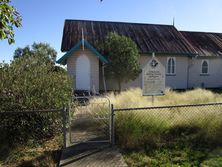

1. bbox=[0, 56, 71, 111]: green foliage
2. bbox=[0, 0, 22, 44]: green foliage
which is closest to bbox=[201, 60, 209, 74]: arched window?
bbox=[0, 56, 71, 111]: green foliage

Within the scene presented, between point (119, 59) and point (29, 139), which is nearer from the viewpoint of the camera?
point (29, 139)

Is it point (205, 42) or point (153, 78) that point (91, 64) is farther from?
point (205, 42)

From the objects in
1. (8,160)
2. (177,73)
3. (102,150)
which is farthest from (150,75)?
(177,73)

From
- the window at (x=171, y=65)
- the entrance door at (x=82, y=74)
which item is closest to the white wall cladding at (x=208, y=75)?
the window at (x=171, y=65)

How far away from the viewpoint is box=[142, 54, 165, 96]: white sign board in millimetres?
8070

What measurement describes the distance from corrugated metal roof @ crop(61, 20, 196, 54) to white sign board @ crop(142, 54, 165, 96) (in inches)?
369

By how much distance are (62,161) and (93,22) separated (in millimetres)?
17676

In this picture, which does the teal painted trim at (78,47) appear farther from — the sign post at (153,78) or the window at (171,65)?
the window at (171,65)

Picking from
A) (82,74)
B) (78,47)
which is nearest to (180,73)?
(82,74)

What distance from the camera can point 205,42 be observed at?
21875 millimetres

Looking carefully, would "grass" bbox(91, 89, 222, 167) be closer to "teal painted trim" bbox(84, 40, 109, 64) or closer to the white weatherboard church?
"teal painted trim" bbox(84, 40, 109, 64)

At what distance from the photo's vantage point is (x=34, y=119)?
18.2 ft

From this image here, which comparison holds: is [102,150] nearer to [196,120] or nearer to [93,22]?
[196,120]

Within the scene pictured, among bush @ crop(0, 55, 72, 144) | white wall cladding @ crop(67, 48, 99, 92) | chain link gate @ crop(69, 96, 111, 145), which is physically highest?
white wall cladding @ crop(67, 48, 99, 92)
